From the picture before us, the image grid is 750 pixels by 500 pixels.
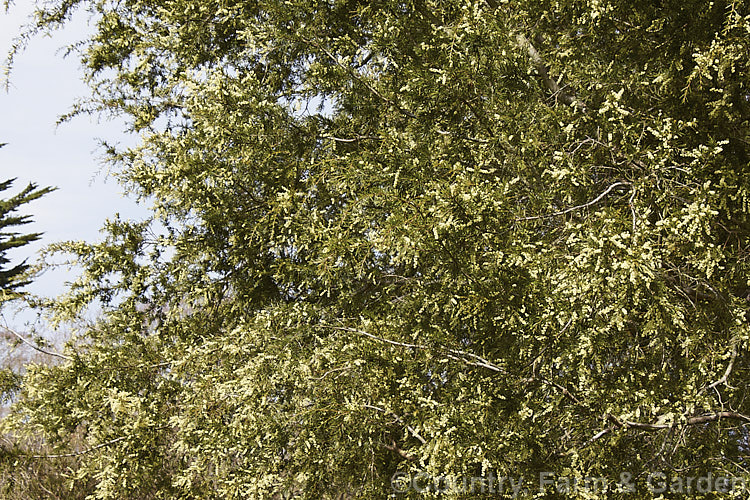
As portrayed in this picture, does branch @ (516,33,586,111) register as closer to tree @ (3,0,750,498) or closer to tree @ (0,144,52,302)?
tree @ (3,0,750,498)

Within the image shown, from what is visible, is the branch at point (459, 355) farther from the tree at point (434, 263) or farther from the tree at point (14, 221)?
the tree at point (14, 221)

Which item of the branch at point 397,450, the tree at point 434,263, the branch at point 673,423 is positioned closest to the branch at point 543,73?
the tree at point 434,263

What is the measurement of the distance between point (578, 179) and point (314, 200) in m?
2.11

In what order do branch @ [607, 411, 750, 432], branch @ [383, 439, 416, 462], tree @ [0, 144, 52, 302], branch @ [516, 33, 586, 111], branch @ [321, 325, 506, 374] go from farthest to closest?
tree @ [0, 144, 52, 302] → branch @ [516, 33, 586, 111] → branch @ [383, 439, 416, 462] → branch @ [321, 325, 506, 374] → branch @ [607, 411, 750, 432]

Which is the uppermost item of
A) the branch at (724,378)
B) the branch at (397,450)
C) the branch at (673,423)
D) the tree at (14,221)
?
the tree at (14,221)

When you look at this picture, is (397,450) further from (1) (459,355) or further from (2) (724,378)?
(2) (724,378)

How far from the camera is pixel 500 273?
382cm

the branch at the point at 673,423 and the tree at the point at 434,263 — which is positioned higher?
the tree at the point at 434,263

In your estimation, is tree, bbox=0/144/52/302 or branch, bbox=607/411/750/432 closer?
branch, bbox=607/411/750/432

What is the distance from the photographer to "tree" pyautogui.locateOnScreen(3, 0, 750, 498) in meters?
3.79

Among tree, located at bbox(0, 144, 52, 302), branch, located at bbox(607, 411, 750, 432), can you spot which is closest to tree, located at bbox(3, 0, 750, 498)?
branch, located at bbox(607, 411, 750, 432)

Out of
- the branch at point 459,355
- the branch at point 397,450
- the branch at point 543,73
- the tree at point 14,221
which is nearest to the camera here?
the branch at point 459,355

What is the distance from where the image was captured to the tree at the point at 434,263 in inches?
149

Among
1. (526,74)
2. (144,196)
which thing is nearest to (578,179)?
(526,74)
